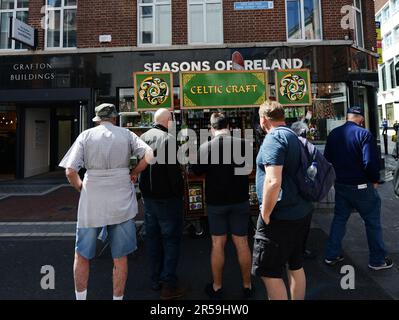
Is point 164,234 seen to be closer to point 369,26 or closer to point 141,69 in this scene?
point 141,69

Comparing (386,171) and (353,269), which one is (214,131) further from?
(386,171)

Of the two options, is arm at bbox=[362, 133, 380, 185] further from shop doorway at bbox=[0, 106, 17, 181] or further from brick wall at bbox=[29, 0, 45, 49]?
shop doorway at bbox=[0, 106, 17, 181]

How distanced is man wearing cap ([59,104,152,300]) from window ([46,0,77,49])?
9.27 metres

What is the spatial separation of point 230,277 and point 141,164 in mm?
1731

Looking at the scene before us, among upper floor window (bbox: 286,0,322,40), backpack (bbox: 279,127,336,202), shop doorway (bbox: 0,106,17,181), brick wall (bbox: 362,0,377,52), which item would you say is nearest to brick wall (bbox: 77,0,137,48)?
shop doorway (bbox: 0,106,17,181)

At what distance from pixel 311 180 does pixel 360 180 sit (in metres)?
1.60

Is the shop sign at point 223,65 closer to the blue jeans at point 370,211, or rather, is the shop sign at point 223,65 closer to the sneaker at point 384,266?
the blue jeans at point 370,211

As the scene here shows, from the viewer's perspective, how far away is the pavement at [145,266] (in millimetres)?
3371

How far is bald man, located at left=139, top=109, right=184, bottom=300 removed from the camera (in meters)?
3.34

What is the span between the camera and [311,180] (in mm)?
2572

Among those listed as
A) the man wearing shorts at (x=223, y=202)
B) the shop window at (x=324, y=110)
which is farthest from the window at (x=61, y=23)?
the man wearing shorts at (x=223, y=202)

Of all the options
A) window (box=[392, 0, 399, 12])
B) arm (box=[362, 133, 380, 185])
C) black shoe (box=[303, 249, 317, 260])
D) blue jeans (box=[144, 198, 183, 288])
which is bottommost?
black shoe (box=[303, 249, 317, 260])

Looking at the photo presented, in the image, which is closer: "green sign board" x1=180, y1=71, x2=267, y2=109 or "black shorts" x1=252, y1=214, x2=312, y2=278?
"black shorts" x1=252, y1=214, x2=312, y2=278
